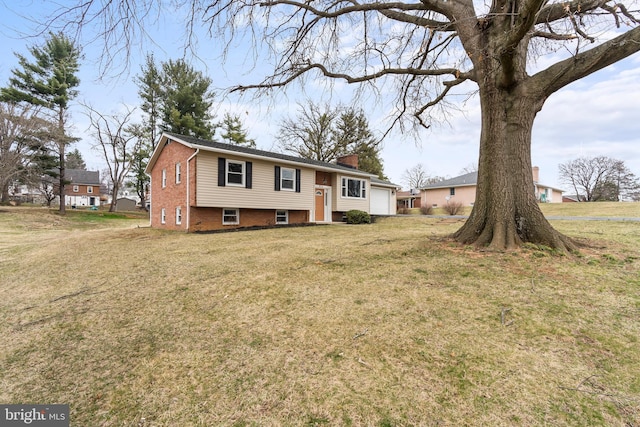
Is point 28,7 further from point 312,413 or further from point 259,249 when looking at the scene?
point 259,249

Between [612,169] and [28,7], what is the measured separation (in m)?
59.9

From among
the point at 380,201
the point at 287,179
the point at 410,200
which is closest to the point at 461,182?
the point at 410,200

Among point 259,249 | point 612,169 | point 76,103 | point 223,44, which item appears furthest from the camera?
point 612,169

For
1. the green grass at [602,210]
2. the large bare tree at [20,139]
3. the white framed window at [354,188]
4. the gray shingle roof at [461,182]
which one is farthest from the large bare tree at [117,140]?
the gray shingle roof at [461,182]

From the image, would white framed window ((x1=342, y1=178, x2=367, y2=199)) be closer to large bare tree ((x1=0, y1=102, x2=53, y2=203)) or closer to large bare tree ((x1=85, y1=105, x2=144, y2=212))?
large bare tree ((x1=0, y1=102, x2=53, y2=203))

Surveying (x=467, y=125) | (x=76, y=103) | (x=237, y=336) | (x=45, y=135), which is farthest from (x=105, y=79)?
(x=76, y=103)

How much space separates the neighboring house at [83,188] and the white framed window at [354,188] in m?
52.3

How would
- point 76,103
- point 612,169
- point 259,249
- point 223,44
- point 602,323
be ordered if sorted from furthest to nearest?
1. point 612,169
2. point 76,103
3. point 259,249
4. point 223,44
5. point 602,323

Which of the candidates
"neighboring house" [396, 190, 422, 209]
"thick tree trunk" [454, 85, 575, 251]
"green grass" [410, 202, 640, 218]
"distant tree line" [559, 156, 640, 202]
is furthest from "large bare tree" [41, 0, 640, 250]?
"distant tree line" [559, 156, 640, 202]

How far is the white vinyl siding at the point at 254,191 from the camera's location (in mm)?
12375

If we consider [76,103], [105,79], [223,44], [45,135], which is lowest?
[105,79]

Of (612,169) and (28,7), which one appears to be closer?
(28,7)

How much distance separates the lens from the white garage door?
955 inches

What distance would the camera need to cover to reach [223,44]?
5.79 metres
